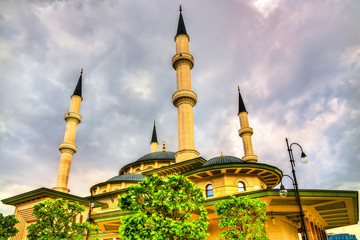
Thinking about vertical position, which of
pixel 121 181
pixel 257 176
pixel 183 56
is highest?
A: pixel 183 56

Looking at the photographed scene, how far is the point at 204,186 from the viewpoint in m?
23.3

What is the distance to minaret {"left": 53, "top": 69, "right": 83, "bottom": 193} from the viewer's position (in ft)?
129

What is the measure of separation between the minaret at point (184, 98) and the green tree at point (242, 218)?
1532cm

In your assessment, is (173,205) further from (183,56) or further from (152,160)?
(152,160)

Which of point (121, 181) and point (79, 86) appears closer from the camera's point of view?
point (121, 181)

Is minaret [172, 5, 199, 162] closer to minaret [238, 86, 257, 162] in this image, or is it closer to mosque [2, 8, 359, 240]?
mosque [2, 8, 359, 240]

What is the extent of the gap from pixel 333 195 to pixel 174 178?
34.8ft

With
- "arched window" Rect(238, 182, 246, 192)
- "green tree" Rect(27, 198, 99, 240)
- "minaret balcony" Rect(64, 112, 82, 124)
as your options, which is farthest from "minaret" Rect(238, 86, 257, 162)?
"minaret balcony" Rect(64, 112, 82, 124)

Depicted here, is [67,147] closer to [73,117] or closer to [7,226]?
[73,117]

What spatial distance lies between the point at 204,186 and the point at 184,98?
15.7 m

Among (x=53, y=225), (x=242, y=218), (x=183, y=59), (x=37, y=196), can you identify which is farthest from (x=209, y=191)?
(x=183, y=59)

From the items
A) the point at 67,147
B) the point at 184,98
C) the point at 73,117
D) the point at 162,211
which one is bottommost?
the point at 162,211

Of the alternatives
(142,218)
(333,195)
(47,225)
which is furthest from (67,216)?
(333,195)

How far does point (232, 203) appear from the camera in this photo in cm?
1633
